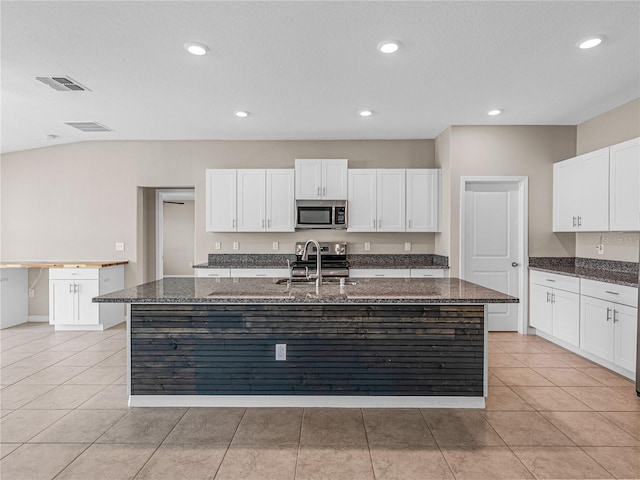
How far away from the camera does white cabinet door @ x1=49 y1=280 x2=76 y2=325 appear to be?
5098 millimetres

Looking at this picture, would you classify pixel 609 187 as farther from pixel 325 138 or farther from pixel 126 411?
pixel 126 411

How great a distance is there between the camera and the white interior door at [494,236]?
505 centimetres

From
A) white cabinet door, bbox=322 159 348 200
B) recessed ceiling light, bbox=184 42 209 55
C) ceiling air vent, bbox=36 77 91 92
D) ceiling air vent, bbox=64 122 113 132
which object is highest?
ceiling air vent, bbox=64 122 113 132

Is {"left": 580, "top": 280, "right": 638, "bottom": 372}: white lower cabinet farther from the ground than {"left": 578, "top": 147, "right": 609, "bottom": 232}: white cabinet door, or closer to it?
closer to it

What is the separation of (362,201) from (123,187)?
3490 mm

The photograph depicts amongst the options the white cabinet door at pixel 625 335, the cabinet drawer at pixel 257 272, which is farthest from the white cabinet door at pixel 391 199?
the white cabinet door at pixel 625 335

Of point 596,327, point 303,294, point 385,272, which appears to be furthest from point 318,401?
point 596,327

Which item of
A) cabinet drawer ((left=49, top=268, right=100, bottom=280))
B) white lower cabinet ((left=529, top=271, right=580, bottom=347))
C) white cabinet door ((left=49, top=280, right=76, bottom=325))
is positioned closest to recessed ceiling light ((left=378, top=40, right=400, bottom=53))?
white lower cabinet ((left=529, top=271, right=580, bottom=347))

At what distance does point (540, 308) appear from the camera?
471 centimetres

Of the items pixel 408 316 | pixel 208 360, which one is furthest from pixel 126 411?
pixel 408 316

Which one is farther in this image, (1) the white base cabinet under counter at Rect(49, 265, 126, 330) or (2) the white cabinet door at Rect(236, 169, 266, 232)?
(2) the white cabinet door at Rect(236, 169, 266, 232)

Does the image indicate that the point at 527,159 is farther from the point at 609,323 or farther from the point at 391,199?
the point at 609,323

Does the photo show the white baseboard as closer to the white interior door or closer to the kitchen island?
the kitchen island

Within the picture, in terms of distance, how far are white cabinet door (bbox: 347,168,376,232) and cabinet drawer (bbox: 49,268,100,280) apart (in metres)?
3.38
